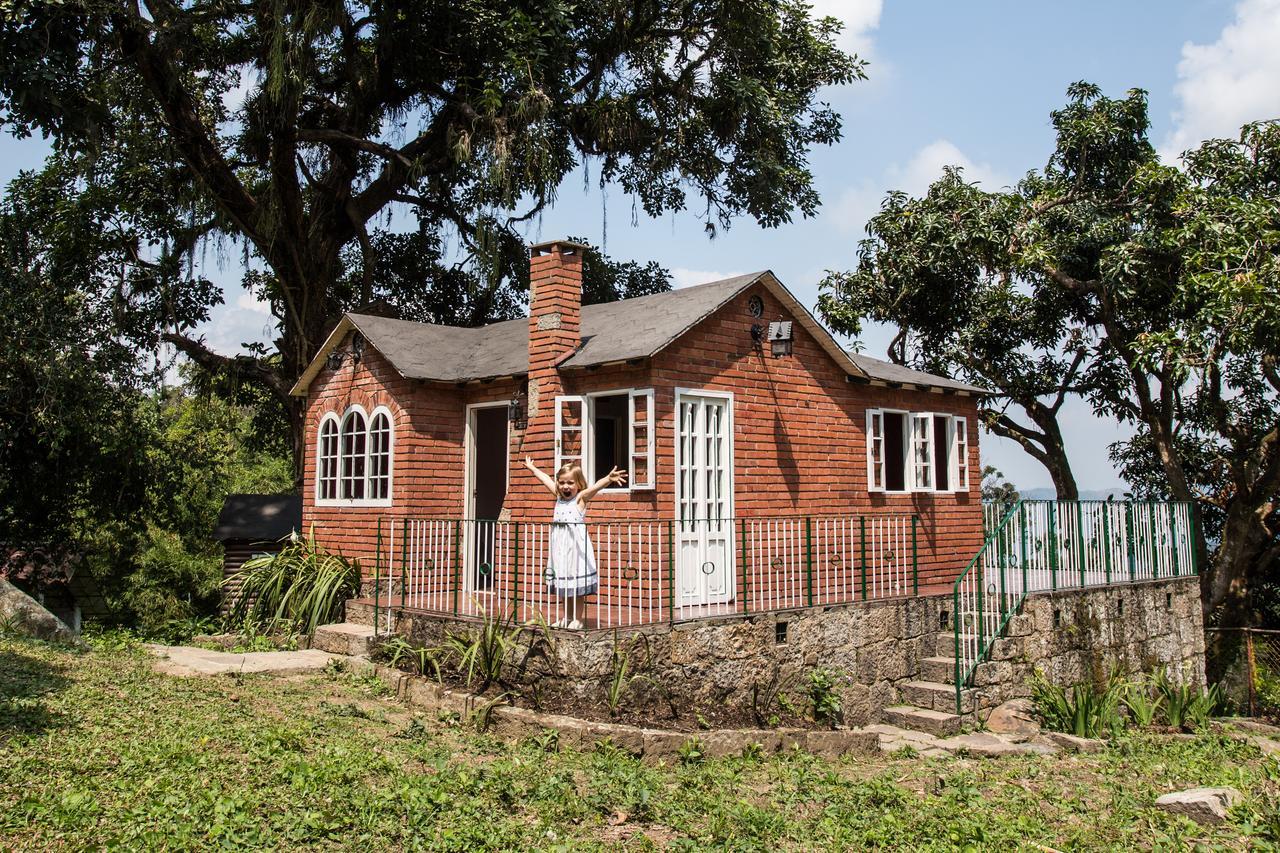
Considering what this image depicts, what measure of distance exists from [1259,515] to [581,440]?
1440cm

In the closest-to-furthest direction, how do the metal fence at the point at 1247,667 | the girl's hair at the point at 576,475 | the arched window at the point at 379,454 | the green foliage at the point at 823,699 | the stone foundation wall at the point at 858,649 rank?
the stone foundation wall at the point at 858,649
the girl's hair at the point at 576,475
the green foliage at the point at 823,699
the arched window at the point at 379,454
the metal fence at the point at 1247,667

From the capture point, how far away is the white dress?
352 inches

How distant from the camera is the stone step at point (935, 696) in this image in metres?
10.2

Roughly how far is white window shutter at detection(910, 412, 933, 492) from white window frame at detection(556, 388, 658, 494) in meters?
5.28

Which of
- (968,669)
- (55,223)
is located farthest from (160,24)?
(968,669)

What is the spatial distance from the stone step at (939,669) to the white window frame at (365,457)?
274 inches

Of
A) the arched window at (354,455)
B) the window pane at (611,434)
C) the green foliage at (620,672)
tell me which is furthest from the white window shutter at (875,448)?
the arched window at (354,455)

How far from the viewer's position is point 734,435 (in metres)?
11.2

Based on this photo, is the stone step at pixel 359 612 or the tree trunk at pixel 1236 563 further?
the tree trunk at pixel 1236 563

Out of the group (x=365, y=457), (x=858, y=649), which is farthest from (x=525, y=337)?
(x=858, y=649)

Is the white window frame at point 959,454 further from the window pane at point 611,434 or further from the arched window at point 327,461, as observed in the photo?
the arched window at point 327,461

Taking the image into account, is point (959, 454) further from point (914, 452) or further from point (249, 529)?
point (249, 529)

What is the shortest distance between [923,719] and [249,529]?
35.6 ft

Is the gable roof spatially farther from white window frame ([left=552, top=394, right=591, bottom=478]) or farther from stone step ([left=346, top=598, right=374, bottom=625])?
stone step ([left=346, top=598, right=374, bottom=625])
